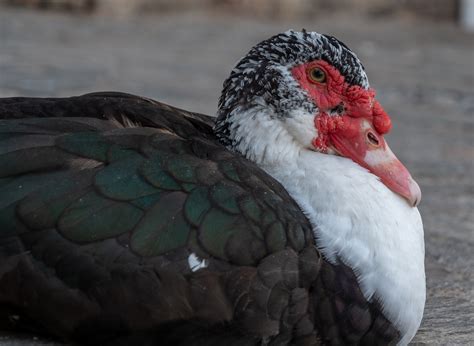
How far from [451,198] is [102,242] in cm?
343

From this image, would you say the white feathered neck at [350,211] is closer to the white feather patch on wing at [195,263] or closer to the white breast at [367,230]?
the white breast at [367,230]

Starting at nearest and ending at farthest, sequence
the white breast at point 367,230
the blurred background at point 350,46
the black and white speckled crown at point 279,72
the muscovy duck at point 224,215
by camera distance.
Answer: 1. the muscovy duck at point 224,215
2. the white breast at point 367,230
3. the black and white speckled crown at point 279,72
4. the blurred background at point 350,46

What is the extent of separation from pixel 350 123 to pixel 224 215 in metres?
0.77

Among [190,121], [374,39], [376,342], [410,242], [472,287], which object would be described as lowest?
[374,39]

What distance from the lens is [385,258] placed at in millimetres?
3691

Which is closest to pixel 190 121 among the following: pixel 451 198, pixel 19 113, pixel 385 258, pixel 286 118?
pixel 286 118

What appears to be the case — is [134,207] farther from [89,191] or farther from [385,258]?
[385,258]

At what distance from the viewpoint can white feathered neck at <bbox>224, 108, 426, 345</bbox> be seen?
3660 millimetres

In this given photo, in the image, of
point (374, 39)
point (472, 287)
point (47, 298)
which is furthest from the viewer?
point (374, 39)

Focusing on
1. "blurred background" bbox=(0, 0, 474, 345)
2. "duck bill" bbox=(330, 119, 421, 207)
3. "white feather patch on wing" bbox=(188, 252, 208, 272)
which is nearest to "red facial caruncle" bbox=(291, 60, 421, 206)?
"duck bill" bbox=(330, 119, 421, 207)

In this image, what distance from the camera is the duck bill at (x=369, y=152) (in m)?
4.01

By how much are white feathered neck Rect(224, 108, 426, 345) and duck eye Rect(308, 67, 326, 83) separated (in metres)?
0.14

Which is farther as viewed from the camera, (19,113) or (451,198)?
(451,198)

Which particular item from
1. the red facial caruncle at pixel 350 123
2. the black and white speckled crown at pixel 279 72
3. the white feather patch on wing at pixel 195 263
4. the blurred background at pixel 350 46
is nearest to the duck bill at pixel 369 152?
the red facial caruncle at pixel 350 123
